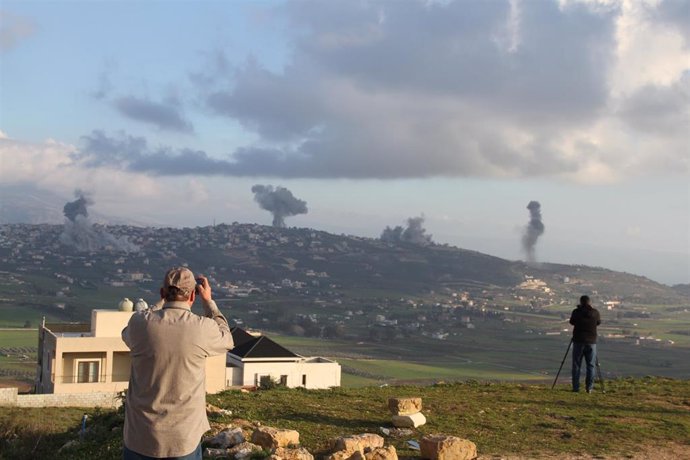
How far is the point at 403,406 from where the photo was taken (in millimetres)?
11320

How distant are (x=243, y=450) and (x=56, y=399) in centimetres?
2422

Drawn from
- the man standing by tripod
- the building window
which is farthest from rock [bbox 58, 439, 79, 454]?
the building window

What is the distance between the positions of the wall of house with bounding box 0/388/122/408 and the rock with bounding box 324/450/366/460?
22.4 metres

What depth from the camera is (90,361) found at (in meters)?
35.0

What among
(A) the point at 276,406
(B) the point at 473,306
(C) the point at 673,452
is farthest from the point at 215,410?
(B) the point at 473,306

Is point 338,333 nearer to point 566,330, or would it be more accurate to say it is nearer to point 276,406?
point 566,330

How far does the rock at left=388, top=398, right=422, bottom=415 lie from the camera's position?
11.3 metres

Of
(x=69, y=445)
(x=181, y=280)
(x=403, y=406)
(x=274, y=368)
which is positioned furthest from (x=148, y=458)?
(x=274, y=368)

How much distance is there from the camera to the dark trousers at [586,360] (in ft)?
52.6

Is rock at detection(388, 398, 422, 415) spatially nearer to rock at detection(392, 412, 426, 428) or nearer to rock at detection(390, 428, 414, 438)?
rock at detection(392, 412, 426, 428)

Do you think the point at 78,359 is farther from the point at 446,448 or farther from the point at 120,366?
the point at 446,448

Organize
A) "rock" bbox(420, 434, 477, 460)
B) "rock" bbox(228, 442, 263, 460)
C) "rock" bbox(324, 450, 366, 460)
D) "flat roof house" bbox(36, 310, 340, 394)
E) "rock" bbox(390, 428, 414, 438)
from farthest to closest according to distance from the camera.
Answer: "flat roof house" bbox(36, 310, 340, 394) < "rock" bbox(390, 428, 414, 438) < "rock" bbox(420, 434, 477, 460) < "rock" bbox(228, 442, 263, 460) < "rock" bbox(324, 450, 366, 460)

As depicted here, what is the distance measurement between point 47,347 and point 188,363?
111 feet

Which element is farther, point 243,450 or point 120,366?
point 120,366
